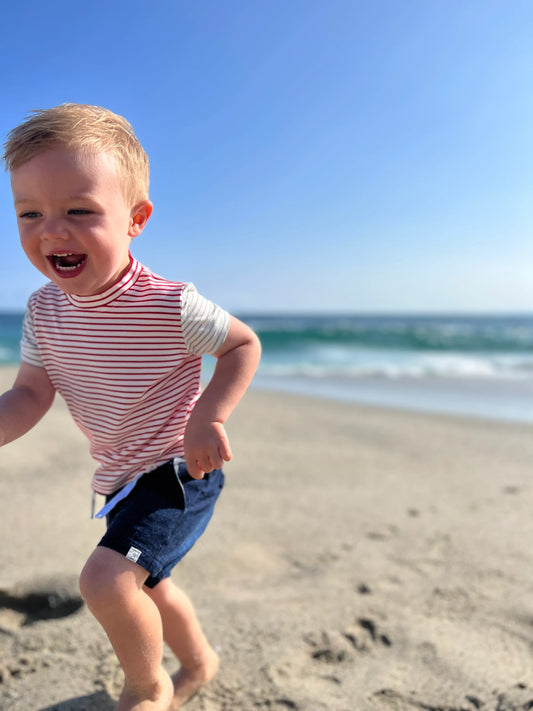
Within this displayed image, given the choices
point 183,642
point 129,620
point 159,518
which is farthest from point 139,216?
point 183,642

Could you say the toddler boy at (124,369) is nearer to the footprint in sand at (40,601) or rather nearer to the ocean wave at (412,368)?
the footprint in sand at (40,601)

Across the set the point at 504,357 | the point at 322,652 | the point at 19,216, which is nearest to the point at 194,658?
the point at 322,652

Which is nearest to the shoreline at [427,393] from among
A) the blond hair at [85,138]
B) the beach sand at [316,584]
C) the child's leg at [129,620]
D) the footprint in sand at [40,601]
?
the beach sand at [316,584]

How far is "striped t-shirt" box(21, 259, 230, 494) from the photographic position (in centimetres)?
158

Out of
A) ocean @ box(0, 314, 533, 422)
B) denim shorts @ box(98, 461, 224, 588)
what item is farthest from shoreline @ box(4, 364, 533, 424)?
denim shorts @ box(98, 461, 224, 588)

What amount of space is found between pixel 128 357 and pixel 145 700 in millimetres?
879

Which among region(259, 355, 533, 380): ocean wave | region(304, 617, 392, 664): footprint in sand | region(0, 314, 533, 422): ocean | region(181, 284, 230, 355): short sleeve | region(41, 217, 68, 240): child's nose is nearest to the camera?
region(41, 217, 68, 240): child's nose

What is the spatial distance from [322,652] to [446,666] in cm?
39

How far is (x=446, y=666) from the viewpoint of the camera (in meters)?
1.95

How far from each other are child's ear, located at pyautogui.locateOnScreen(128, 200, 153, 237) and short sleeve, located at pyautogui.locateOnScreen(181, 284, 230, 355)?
214 millimetres

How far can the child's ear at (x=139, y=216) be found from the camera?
1.59 metres

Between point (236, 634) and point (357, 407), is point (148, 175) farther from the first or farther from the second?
point (357, 407)

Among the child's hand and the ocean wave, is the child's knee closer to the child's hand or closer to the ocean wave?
the child's hand

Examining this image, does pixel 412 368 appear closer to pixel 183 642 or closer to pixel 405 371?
pixel 405 371
